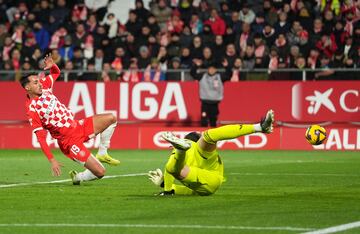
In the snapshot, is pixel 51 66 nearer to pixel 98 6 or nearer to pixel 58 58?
pixel 58 58

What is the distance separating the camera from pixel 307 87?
89.2 ft

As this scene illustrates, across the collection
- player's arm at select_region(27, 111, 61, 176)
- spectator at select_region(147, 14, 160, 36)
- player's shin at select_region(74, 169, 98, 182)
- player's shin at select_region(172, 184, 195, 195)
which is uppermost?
spectator at select_region(147, 14, 160, 36)

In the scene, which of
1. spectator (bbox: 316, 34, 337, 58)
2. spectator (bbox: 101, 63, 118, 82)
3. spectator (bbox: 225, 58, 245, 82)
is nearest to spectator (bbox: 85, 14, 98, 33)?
spectator (bbox: 101, 63, 118, 82)

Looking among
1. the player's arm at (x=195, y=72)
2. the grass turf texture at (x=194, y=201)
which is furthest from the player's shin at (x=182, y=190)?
the player's arm at (x=195, y=72)

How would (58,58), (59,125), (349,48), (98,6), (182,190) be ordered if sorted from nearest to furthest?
(182,190) → (59,125) → (349,48) → (58,58) → (98,6)

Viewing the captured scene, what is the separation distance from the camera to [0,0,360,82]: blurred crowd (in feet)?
89.6

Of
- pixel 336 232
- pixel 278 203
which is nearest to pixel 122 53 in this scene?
pixel 278 203

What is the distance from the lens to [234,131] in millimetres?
12406

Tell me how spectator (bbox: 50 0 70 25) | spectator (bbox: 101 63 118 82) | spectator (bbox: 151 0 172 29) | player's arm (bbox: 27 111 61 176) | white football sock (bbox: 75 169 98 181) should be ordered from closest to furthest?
1. player's arm (bbox: 27 111 61 176)
2. white football sock (bbox: 75 169 98 181)
3. spectator (bbox: 101 63 118 82)
4. spectator (bbox: 151 0 172 29)
5. spectator (bbox: 50 0 70 25)

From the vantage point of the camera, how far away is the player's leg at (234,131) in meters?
12.2

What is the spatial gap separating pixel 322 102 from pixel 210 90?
10.0 feet

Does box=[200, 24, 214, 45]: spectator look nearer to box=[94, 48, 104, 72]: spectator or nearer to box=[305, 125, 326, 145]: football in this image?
box=[94, 48, 104, 72]: spectator

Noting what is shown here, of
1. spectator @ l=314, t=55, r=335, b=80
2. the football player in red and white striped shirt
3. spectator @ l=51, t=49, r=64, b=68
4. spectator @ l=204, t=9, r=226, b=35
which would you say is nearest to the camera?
the football player in red and white striped shirt

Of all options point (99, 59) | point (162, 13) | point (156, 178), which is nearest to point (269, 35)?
point (162, 13)
